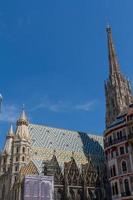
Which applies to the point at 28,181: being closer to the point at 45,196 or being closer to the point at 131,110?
the point at 45,196

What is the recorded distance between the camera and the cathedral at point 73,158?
4981cm

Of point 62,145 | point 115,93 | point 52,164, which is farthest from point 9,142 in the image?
point 115,93

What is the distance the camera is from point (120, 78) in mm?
97938

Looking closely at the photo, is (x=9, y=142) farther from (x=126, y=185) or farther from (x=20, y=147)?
(x=126, y=185)

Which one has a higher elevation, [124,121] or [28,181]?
[124,121]

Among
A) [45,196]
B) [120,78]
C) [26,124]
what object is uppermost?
[120,78]

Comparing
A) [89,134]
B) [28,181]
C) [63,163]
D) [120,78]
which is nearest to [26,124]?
[63,163]

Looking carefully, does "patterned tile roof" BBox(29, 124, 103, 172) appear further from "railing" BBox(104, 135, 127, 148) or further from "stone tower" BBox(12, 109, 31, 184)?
"railing" BBox(104, 135, 127, 148)

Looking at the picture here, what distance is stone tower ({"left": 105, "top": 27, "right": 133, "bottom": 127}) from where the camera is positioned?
91.1m

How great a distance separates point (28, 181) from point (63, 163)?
53.0 feet

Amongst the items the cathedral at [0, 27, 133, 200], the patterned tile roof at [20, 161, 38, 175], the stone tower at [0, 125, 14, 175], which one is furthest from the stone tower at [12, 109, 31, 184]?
the stone tower at [0, 125, 14, 175]

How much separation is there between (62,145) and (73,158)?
8.00 meters

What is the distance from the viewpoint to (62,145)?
3506 inches

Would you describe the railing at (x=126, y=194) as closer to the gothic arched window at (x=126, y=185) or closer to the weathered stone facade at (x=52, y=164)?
the gothic arched window at (x=126, y=185)
